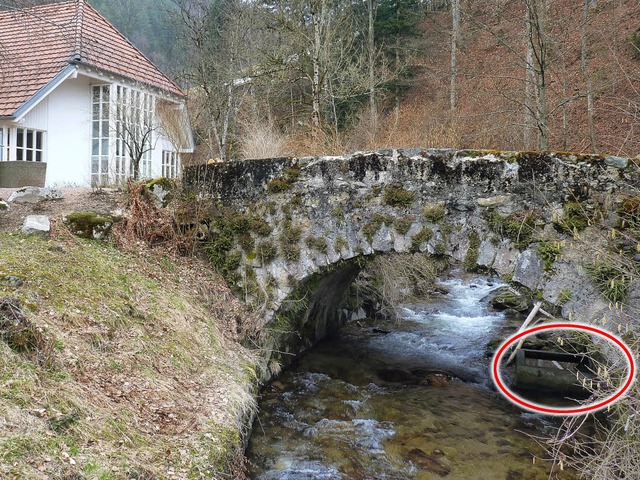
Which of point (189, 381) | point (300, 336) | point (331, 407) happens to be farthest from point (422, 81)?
point (189, 381)

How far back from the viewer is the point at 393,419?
5.95 meters

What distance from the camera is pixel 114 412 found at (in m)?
3.61

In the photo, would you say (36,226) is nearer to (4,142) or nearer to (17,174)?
(17,174)

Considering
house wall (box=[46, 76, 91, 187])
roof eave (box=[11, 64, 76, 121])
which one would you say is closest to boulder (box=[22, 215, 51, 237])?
roof eave (box=[11, 64, 76, 121])

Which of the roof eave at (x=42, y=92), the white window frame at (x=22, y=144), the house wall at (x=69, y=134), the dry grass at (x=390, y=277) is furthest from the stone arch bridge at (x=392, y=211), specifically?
the house wall at (x=69, y=134)

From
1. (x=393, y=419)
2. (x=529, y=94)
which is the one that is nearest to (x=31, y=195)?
(x=393, y=419)

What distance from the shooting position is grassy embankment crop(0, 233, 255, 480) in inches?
124

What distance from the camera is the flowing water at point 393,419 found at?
4.89m

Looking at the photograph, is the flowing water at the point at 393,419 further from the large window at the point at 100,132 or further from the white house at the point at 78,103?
the large window at the point at 100,132

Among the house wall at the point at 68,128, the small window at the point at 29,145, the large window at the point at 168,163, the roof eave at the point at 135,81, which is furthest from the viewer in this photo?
the large window at the point at 168,163

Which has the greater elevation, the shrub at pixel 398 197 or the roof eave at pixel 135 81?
the roof eave at pixel 135 81

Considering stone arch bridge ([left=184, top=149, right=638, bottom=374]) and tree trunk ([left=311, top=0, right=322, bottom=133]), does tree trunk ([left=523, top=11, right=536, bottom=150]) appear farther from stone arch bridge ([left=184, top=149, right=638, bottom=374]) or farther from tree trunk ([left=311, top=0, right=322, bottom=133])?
tree trunk ([left=311, top=0, right=322, bottom=133])

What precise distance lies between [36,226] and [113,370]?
274 cm

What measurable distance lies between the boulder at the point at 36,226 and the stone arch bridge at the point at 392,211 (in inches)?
74.4
